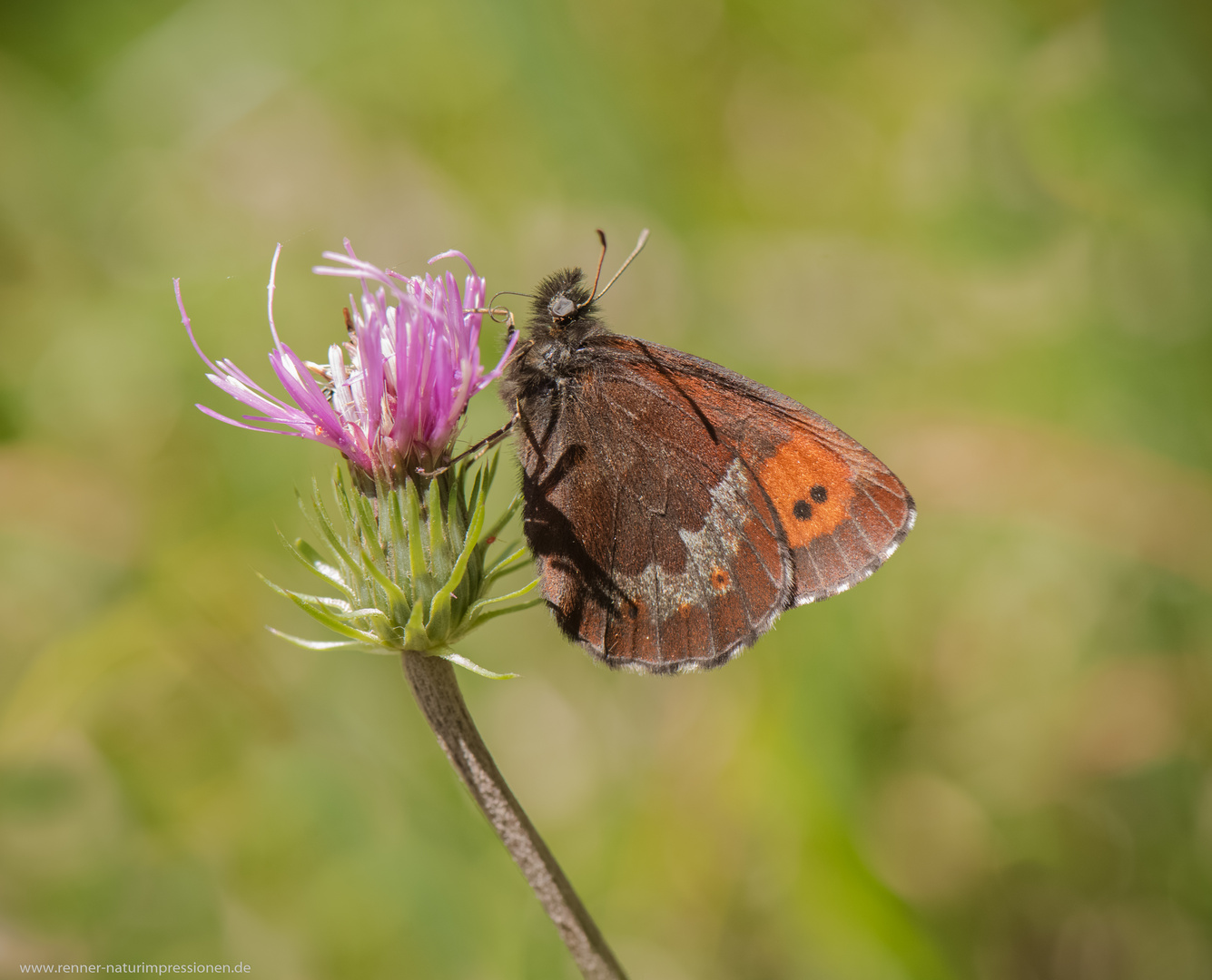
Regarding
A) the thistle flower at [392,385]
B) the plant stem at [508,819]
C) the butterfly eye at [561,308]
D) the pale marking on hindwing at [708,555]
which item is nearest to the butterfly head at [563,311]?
the butterfly eye at [561,308]

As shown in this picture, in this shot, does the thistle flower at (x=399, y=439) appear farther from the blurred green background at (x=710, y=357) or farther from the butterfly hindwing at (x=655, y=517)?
the blurred green background at (x=710, y=357)

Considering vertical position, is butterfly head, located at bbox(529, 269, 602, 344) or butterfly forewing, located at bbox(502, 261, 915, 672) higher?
butterfly head, located at bbox(529, 269, 602, 344)

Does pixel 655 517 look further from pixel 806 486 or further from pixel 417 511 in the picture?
pixel 417 511

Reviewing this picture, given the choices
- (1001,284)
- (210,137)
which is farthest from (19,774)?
(1001,284)

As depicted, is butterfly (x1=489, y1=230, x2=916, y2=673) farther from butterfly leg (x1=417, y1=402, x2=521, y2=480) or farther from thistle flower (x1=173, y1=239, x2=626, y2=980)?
thistle flower (x1=173, y1=239, x2=626, y2=980)

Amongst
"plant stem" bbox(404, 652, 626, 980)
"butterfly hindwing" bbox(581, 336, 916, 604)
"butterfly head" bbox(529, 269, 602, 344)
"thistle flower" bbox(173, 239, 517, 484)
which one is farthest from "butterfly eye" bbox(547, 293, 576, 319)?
"plant stem" bbox(404, 652, 626, 980)
